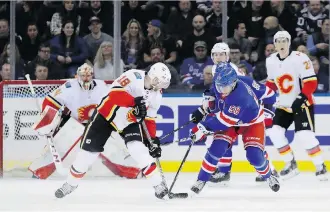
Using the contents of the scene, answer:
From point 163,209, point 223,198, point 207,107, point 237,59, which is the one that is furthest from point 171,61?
point 163,209

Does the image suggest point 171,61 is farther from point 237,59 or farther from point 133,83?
point 133,83

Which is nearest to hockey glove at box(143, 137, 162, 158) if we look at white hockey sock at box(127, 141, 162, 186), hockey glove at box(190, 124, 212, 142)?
white hockey sock at box(127, 141, 162, 186)

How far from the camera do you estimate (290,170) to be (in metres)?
6.99

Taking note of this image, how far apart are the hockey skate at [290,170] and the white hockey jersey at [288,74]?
433 mm

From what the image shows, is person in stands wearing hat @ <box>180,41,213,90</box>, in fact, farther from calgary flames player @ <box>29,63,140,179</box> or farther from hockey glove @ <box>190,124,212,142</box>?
hockey glove @ <box>190,124,212,142</box>

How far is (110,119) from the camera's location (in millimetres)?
5668

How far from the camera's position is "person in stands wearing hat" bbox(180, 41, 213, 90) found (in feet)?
25.8

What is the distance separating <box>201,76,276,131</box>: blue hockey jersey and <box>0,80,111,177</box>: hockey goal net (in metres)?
2.08

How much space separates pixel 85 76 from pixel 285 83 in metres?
1.51

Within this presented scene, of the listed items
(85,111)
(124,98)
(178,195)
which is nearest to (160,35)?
(85,111)

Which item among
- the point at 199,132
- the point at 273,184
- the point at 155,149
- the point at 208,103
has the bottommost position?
the point at 273,184

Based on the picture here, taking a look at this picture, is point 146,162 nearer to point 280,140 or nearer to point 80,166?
point 80,166

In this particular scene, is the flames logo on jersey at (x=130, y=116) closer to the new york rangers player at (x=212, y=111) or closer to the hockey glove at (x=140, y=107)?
the hockey glove at (x=140, y=107)

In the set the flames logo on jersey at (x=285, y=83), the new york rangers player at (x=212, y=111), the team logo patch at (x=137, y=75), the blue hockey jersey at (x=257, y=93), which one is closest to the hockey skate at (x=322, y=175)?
the new york rangers player at (x=212, y=111)
